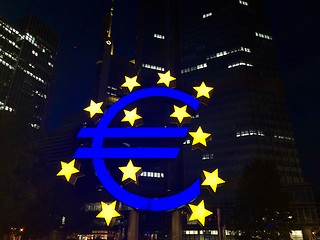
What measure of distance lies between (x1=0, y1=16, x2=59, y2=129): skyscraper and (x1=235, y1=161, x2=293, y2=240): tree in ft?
384

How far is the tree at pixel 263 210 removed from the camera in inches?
1100

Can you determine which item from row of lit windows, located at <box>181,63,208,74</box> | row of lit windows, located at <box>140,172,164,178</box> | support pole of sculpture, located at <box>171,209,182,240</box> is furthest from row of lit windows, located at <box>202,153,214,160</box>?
support pole of sculpture, located at <box>171,209,182,240</box>

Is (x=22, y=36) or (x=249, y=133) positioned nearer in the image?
(x=249, y=133)

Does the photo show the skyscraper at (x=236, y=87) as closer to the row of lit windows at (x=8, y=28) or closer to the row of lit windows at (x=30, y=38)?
the row of lit windows at (x=30, y=38)

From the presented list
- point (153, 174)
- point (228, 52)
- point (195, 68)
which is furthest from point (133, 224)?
point (228, 52)

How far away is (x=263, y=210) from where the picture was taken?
1111 inches

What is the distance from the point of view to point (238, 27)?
109m

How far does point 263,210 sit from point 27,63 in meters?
149

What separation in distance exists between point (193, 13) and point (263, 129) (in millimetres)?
62513

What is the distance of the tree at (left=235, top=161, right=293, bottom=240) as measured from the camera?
1100 inches

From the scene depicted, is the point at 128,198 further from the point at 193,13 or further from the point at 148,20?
the point at 148,20

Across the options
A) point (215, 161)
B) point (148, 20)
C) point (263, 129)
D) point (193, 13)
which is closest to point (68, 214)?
point (215, 161)

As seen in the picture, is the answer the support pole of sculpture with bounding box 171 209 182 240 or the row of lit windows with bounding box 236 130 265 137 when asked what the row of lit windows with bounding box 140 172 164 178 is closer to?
the row of lit windows with bounding box 236 130 265 137

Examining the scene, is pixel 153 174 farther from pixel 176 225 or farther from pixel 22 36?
pixel 22 36
